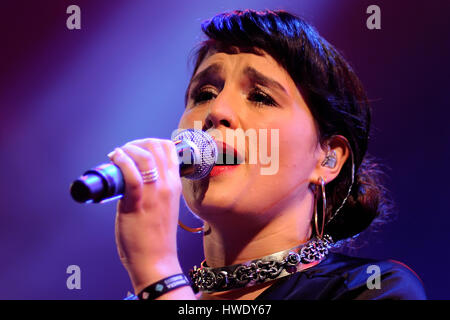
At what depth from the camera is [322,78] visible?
1.42 metres

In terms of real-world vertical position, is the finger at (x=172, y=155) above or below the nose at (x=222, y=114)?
below

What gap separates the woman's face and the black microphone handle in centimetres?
39

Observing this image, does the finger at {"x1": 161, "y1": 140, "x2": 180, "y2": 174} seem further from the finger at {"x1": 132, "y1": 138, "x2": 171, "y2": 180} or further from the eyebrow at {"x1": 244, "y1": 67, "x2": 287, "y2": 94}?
the eyebrow at {"x1": 244, "y1": 67, "x2": 287, "y2": 94}

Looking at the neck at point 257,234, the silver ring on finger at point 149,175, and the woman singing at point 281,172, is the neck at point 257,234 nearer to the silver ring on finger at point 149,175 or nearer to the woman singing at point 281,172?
the woman singing at point 281,172

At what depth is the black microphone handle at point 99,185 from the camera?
82 cm

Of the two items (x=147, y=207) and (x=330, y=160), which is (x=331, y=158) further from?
(x=147, y=207)

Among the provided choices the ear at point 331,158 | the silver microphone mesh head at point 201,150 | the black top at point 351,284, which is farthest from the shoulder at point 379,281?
the silver microphone mesh head at point 201,150

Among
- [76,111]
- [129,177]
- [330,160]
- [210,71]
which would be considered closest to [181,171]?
[129,177]

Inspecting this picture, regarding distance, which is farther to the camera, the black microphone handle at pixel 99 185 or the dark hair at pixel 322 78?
the dark hair at pixel 322 78

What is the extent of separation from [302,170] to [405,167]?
71 centimetres

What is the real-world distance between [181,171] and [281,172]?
1.05 ft

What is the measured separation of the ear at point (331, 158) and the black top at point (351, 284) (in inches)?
11.1

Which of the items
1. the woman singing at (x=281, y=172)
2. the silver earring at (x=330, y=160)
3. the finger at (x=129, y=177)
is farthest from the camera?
the silver earring at (x=330, y=160)

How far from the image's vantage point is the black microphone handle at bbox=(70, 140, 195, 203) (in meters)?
0.82
